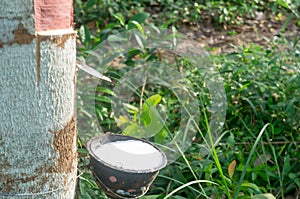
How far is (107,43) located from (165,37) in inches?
11.3

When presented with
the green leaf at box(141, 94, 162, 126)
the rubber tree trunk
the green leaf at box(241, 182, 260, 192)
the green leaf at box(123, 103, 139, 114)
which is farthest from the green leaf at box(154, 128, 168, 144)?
the rubber tree trunk

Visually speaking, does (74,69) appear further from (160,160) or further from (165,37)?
(165,37)

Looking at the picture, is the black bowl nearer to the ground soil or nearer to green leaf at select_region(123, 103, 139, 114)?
green leaf at select_region(123, 103, 139, 114)

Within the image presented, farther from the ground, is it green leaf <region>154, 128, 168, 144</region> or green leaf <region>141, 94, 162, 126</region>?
green leaf <region>141, 94, 162, 126</region>

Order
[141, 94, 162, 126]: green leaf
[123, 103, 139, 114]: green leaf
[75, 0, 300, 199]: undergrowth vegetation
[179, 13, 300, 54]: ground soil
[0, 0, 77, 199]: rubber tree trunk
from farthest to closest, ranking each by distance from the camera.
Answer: [179, 13, 300, 54]: ground soil
[123, 103, 139, 114]: green leaf
[75, 0, 300, 199]: undergrowth vegetation
[141, 94, 162, 126]: green leaf
[0, 0, 77, 199]: rubber tree trunk

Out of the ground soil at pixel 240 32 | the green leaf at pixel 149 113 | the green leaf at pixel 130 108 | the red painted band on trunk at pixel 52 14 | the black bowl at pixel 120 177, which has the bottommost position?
the ground soil at pixel 240 32

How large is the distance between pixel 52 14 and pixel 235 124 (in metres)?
1.58

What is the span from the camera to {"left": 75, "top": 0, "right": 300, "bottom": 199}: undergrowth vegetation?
79.1 inches

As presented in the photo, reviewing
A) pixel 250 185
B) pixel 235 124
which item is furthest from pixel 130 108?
pixel 250 185

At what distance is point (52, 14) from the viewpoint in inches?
43.5

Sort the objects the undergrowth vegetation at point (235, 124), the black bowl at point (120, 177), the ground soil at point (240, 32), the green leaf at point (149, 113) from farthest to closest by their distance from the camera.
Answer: the ground soil at point (240, 32), the undergrowth vegetation at point (235, 124), the green leaf at point (149, 113), the black bowl at point (120, 177)

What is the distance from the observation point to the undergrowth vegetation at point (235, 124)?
201cm

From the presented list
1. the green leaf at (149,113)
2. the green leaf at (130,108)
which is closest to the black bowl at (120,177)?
the green leaf at (149,113)

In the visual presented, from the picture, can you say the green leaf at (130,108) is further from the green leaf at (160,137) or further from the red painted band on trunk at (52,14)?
the red painted band on trunk at (52,14)
